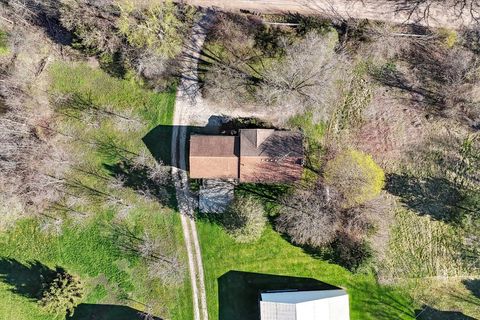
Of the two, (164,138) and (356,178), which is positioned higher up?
(164,138)

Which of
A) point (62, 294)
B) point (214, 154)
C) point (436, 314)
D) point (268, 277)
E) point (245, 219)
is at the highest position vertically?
point (214, 154)

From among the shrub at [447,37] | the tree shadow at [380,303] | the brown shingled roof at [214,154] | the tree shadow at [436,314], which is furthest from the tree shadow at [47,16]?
the tree shadow at [436,314]

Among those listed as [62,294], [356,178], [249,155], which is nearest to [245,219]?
[249,155]

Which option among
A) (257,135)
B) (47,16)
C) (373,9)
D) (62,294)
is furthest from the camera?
(373,9)

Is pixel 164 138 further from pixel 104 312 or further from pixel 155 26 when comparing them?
pixel 104 312

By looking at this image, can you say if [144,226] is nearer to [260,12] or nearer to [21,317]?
[21,317]

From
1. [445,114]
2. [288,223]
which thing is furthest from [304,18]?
[288,223]
